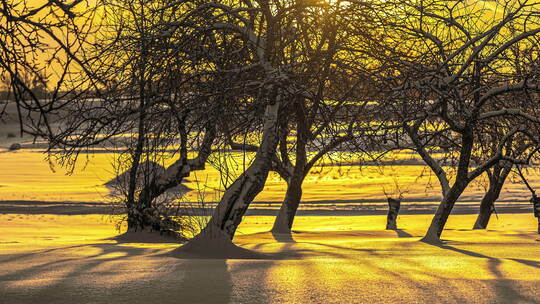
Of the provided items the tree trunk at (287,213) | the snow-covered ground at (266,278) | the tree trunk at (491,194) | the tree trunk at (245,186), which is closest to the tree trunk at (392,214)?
the tree trunk at (491,194)

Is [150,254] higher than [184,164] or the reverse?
the reverse

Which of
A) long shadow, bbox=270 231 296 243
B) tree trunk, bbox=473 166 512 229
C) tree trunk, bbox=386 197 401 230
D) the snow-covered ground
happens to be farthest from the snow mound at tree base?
tree trunk, bbox=473 166 512 229

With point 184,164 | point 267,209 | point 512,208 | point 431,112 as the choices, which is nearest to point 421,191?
point 512,208

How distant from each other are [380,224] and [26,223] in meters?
11.2

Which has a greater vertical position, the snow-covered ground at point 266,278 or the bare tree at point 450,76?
the bare tree at point 450,76

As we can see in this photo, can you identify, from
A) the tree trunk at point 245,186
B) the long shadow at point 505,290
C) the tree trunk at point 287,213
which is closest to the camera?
the long shadow at point 505,290

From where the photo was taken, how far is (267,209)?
102 ft

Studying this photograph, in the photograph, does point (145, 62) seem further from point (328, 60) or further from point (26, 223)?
point (26, 223)

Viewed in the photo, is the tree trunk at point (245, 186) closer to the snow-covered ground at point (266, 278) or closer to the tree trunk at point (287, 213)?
the snow-covered ground at point (266, 278)

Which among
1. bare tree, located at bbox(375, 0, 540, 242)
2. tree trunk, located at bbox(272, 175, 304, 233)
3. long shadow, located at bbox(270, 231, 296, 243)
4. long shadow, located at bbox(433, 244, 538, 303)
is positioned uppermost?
bare tree, located at bbox(375, 0, 540, 242)

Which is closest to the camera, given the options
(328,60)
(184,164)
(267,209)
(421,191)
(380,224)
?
(328,60)

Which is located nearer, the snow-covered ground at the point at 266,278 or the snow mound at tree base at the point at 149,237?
the snow-covered ground at the point at 266,278

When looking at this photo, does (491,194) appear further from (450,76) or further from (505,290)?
(505,290)

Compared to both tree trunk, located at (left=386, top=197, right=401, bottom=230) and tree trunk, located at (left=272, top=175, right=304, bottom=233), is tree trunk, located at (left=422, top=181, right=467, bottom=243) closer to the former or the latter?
tree trunk, located at (left=272, top=175, right=304, bottom=233)
